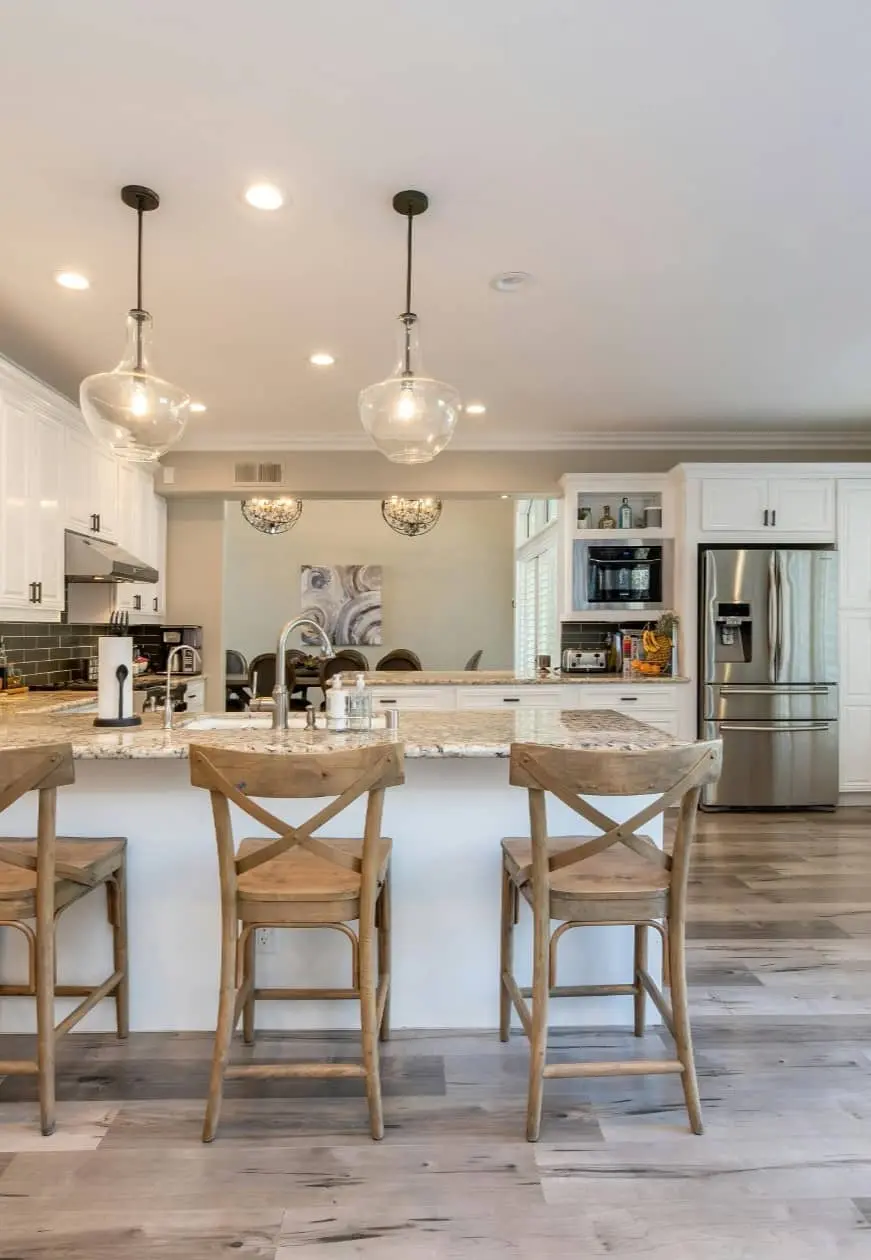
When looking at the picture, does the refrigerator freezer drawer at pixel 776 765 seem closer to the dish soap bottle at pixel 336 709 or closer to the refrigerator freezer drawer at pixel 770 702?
the refrigerator freezer drawer at pixel 770 702

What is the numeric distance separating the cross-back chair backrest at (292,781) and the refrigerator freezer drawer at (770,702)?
3918 mm

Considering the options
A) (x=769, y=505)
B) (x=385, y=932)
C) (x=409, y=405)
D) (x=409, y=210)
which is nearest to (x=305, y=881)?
(x=385, y=932)

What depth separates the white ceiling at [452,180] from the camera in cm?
184

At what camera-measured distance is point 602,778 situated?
1.76m

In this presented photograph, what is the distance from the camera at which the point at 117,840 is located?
7.29ft

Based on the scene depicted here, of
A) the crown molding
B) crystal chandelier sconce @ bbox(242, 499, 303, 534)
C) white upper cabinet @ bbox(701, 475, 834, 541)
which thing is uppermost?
the crown molding

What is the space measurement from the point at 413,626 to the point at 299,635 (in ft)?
4.61

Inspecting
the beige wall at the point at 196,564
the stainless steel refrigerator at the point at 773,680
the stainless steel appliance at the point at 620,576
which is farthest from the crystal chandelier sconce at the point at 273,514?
the stainless steel refrigerator at the point at 773,680

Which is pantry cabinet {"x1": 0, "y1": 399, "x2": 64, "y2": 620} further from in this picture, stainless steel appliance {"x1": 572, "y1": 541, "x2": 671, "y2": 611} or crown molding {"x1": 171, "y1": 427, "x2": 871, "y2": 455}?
stainless steel appliance {"x1": 572, "y1": 541, "x2": 671, "y2": 611}

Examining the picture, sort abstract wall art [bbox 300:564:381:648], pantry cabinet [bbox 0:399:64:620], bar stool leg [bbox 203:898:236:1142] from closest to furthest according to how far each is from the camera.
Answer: bar stool leg [bbox 203:898:236:1142]
pantry cabinet [bbox 0:399:64:620]
abstract wall art [bbox 300:564:381:648]

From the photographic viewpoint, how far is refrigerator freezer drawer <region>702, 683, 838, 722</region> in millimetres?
5160

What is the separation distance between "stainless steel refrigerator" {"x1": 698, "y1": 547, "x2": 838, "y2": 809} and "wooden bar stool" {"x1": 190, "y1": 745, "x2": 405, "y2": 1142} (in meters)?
3.90

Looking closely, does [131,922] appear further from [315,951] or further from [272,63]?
[272,63]

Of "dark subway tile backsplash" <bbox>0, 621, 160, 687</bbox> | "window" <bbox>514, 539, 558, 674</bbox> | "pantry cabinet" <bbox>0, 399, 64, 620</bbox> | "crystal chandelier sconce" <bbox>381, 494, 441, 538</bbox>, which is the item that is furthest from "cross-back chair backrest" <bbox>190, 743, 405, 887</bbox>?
"crystal chandelier sconce" <bbox>381, 494, 441, 538</bbox>
